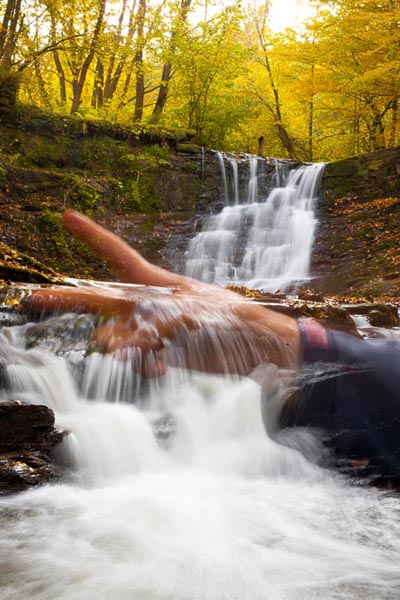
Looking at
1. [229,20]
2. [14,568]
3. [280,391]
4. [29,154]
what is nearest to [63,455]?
[14,568]

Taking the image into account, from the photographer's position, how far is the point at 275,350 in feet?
16.6

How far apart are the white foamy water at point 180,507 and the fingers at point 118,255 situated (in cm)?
507

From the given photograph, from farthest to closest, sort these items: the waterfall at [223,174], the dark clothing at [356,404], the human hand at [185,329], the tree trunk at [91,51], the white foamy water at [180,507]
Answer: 1. the waterfall at [223,174]
2. the tree trunk at [91,51]
3. the human hand at [185,329]
4. the dark clothing at [356,404]
5. the white foamy water at [180,507]

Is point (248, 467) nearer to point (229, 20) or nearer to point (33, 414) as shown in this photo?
point (33, 414)

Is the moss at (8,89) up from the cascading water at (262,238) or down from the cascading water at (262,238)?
up

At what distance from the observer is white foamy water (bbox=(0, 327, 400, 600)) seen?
2.51 m

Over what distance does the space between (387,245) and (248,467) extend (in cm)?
767

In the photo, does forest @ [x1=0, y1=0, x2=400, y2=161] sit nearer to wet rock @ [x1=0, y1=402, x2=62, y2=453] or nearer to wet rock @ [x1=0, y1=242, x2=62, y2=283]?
wet rock @ [x1=0, y1=242, x2=62, y2=283]

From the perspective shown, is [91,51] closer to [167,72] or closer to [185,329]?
[167,72]

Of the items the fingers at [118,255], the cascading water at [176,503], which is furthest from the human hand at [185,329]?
the fingers at [118,255]

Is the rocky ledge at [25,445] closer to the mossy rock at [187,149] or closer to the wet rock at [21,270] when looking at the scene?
the wet rock at [21,270]

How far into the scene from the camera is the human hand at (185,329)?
188 inches

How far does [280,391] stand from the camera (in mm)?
4695

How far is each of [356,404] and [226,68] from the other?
41.7 feet
